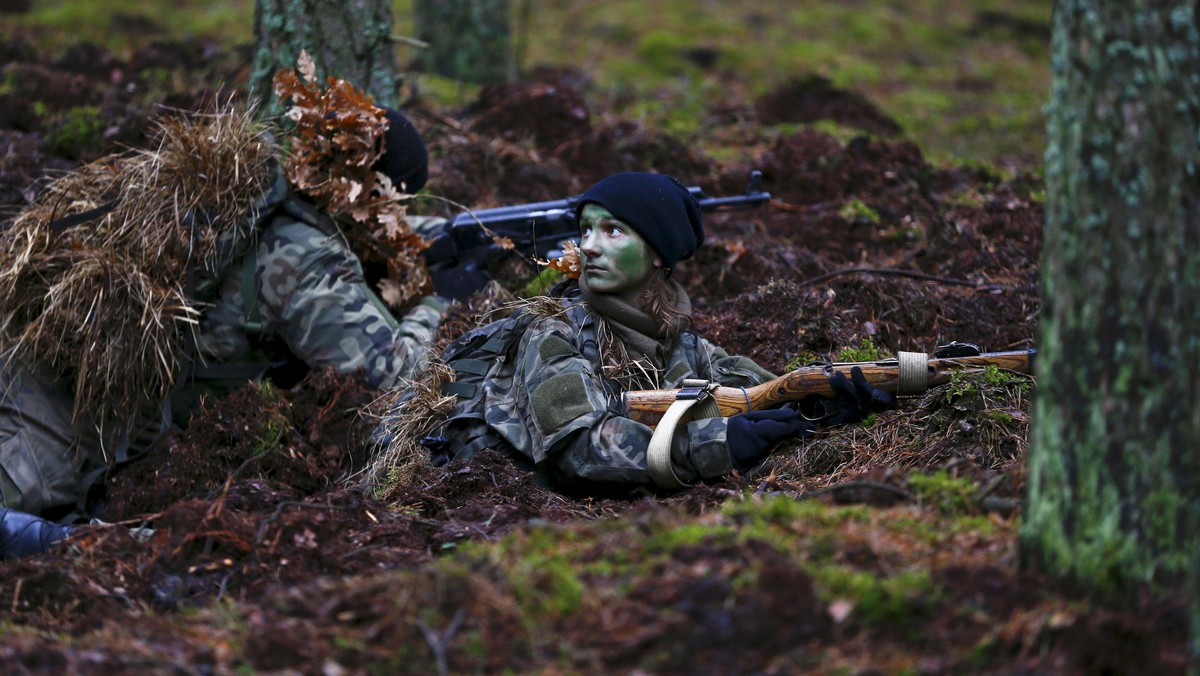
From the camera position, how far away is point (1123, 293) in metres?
2.80

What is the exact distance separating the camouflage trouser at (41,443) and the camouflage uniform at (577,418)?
6.10ft

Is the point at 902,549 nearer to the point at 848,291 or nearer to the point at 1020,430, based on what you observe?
the point at 1020,430

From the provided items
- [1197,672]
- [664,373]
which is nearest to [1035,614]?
[1197,672]

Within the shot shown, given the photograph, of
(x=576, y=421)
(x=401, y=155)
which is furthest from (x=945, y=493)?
(x=401, y=155)

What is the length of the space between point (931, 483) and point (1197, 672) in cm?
115

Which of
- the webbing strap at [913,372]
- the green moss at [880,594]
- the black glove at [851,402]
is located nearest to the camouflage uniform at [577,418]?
the black glove at [851,402]

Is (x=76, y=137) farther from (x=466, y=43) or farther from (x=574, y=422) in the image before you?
(x=574, y=422)

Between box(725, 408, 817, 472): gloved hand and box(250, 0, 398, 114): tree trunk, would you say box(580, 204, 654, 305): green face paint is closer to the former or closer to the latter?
box(725, 408, 817, 472): gloved hand

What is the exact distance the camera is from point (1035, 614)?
2.81m

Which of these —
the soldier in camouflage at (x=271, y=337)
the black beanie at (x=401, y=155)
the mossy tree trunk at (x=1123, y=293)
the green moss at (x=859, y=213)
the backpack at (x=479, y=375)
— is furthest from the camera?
the green moss at (x=859, y=213)

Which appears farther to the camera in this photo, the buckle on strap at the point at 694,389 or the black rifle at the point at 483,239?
the black rifle at the point at 483,239

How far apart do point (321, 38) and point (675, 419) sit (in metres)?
3.74

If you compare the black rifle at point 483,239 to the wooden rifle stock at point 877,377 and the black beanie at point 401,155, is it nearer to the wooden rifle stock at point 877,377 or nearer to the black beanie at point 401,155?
the black beanie at point 401,155

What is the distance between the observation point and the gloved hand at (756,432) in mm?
4539
